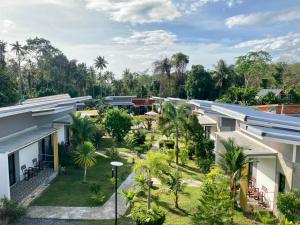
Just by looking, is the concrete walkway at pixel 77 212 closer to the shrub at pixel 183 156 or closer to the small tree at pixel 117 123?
the shrub at pixel 183 156

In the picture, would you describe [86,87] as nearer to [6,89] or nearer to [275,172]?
[6,89]

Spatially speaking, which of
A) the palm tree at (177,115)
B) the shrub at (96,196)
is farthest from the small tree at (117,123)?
the shrub at (96,196)

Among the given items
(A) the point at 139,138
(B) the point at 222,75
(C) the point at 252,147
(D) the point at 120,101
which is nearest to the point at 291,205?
(C) the point at 252,147

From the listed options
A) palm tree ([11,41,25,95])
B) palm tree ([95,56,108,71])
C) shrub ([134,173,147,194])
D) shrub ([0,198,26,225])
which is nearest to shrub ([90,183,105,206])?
shrub ([134,173,147,194])

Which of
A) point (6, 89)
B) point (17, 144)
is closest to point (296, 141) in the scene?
point (17, 144)

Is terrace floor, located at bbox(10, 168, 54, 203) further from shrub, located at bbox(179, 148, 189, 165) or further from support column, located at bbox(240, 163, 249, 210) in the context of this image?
support column, located at bbox(240, 163, 249, 210)

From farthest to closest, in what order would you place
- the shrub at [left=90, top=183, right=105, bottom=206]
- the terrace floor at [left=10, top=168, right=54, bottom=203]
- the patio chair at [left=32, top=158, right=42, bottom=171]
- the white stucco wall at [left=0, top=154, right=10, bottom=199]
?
the patio chair at [left=32, top=158, right=42, bottom=171], the terrace floor at [left=10, top=168, right=54, bottom=203], the shrub at [left=90, top=183, right=105, bottom=206], the white stucco wall at [left=0, top=154, right=10, bottom=199]
